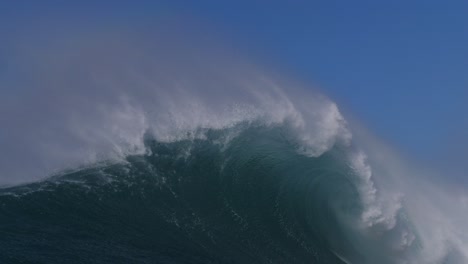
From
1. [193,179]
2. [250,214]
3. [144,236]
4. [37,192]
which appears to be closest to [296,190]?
[250,214]

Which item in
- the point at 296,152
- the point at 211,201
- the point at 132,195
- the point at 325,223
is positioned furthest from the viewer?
the point at 296,152

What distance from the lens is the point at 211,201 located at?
16.0 meters

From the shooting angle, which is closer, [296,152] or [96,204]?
[96,204]

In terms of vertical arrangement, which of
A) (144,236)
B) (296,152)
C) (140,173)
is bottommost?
(144,236)

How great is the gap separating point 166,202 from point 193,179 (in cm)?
224

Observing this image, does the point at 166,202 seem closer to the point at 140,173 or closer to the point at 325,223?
the point at 140,173

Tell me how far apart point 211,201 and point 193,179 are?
4.50 feet

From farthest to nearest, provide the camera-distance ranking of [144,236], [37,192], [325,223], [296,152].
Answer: [296,152] < [325,223] < [37,192] < [144,236]

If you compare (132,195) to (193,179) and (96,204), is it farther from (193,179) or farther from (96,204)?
(193,179)

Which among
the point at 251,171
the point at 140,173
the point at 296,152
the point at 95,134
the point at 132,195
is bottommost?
the point at 132,195

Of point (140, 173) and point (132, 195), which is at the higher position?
point (140, 173)

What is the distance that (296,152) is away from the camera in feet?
66.6

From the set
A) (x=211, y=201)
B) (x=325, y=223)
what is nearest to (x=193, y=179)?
(x=211, y=201)

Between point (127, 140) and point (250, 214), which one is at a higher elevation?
point (127, 140)
